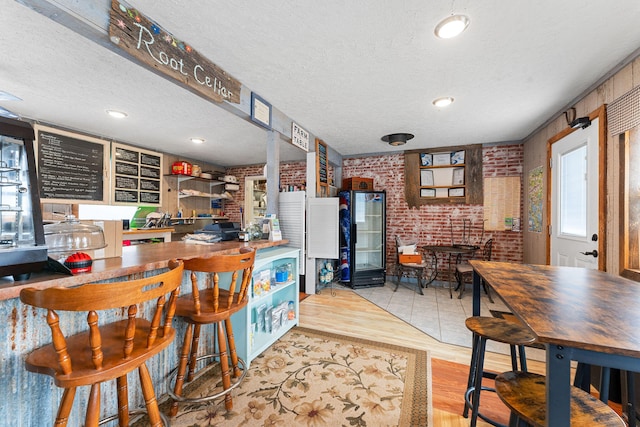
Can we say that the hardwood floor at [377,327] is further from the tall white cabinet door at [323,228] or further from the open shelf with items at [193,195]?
the open shelf with items at [193,195]

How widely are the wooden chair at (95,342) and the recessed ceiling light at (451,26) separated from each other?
2.05 metres

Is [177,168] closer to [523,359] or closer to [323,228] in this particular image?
[323,228]

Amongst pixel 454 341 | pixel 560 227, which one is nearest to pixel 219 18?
pixel 454 341

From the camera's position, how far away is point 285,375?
196cm

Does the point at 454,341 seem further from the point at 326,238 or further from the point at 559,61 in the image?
the point at 559,61

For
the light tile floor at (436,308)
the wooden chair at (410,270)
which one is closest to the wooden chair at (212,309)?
the light tile floor at (436,308)

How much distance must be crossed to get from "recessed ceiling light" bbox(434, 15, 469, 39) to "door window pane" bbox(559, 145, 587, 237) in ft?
6.57

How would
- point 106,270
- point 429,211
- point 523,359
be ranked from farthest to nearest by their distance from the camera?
1. point 429,211
2. point 523,359
3. point 106,270

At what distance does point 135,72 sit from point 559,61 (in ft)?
11.3

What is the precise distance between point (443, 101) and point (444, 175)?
6.88 feet

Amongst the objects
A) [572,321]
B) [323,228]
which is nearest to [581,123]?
[572,321]

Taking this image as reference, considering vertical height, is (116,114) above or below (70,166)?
above

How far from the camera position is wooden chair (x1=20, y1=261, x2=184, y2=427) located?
0.85 meters

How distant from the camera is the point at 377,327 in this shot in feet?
9.21
